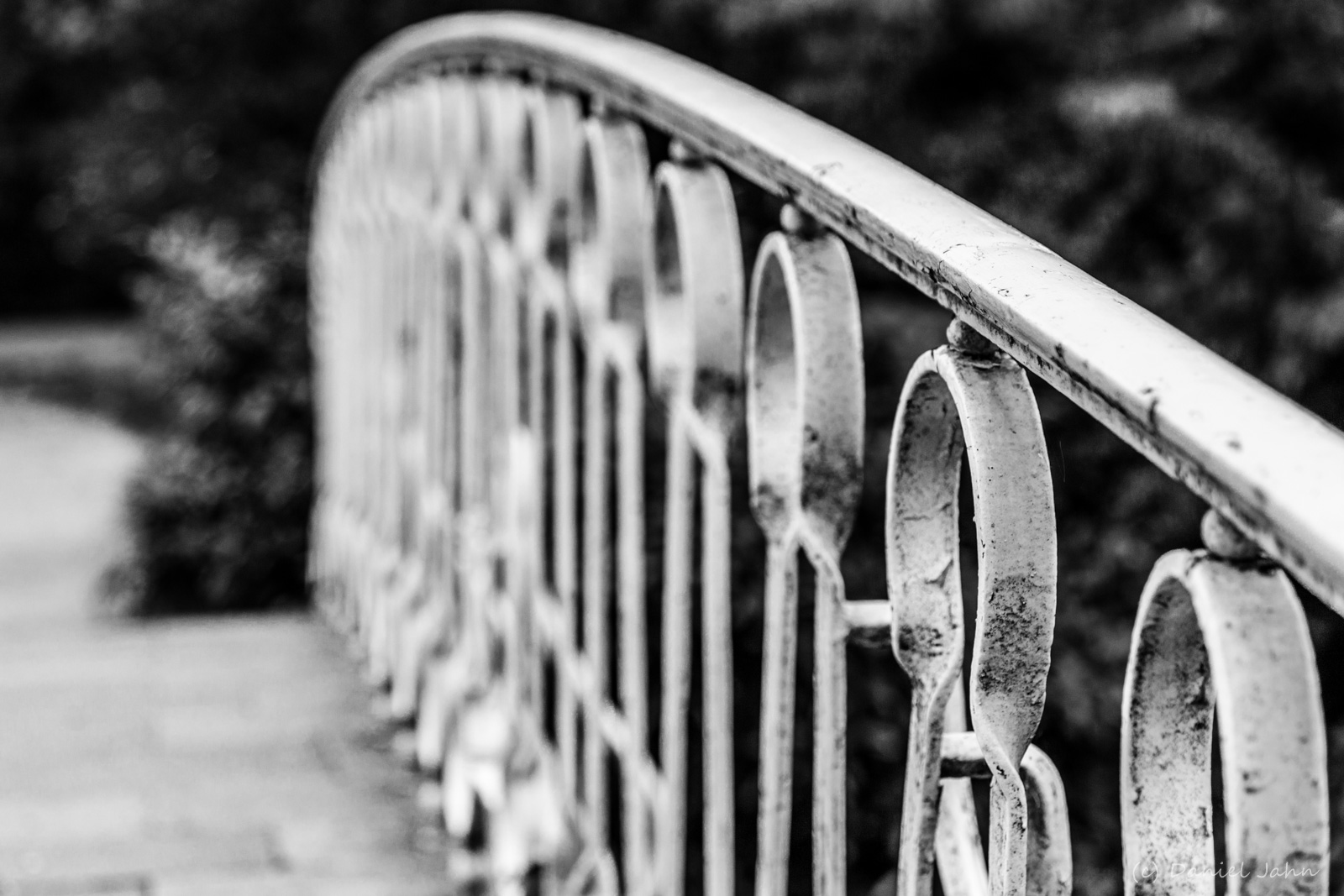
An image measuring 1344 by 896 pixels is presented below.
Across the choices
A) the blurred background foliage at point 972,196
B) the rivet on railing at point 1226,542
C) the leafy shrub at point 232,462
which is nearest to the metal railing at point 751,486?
the rivet on railing at point 1226,542

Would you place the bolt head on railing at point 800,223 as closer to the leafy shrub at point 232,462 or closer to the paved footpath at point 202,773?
the paved footpath at point 202,773

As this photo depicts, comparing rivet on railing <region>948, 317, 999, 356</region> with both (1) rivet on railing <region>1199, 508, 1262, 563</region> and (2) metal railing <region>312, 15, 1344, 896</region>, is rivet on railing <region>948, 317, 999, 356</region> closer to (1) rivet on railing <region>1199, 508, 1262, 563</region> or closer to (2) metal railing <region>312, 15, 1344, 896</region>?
(2) metal railing <region>312, 15, 1344, 896</region>

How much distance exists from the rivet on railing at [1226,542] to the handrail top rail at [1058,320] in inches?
0.7

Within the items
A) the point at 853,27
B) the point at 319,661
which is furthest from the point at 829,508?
the point at 853,27

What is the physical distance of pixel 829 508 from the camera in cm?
128

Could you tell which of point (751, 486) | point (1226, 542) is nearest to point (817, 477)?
point (751, 486)

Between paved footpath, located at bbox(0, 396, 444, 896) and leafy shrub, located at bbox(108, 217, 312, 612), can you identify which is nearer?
paved footpath, located at bbox(0, 396, 444, 896)

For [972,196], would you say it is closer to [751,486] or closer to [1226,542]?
[751,486]

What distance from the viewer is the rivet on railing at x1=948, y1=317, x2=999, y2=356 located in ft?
3.20

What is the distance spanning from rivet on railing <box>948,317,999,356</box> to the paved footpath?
176 centimetres

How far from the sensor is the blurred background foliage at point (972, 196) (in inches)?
166

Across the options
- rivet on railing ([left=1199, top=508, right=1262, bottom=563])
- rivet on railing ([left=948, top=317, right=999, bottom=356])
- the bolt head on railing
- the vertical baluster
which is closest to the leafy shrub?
the vertical baluster

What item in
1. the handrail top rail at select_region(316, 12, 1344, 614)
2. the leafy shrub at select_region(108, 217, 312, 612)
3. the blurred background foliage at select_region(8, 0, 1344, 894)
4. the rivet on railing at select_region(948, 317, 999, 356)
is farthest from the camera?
the leafy shrub at select_region(108, 217, 312, 612)

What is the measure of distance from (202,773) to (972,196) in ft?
11.7
